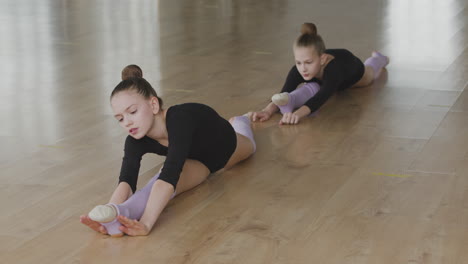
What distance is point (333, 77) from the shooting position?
3.31 m

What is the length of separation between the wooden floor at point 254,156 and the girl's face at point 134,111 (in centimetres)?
26

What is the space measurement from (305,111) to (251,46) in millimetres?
1696

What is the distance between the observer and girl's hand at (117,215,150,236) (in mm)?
1963

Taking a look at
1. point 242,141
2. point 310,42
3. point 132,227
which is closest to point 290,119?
point 310,42

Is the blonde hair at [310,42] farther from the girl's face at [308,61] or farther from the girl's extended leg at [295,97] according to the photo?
the girl's extended leg at [295,97]

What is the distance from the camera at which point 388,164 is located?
257 centimetres

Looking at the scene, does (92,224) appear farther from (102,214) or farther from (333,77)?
(333,77)

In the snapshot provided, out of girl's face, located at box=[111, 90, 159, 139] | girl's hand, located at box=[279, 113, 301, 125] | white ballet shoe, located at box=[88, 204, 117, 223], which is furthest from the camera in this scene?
girl's hand, located at box=[279, 113, 301, 125]

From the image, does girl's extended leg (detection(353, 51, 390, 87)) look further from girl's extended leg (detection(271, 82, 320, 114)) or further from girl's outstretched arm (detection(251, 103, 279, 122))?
girl's outstretched arm (detection(251, 103, 279, 122))

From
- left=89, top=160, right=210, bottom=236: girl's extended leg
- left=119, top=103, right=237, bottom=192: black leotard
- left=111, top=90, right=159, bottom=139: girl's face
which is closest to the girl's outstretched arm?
left=119, top=103, right=237, bottom=192: black leotard

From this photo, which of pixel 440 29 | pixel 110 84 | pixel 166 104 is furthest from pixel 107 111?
pixel 440 29

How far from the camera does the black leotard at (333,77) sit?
10.5ft

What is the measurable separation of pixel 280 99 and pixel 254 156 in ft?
1.69

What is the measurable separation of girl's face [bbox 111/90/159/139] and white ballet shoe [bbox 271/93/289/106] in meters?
1.03
